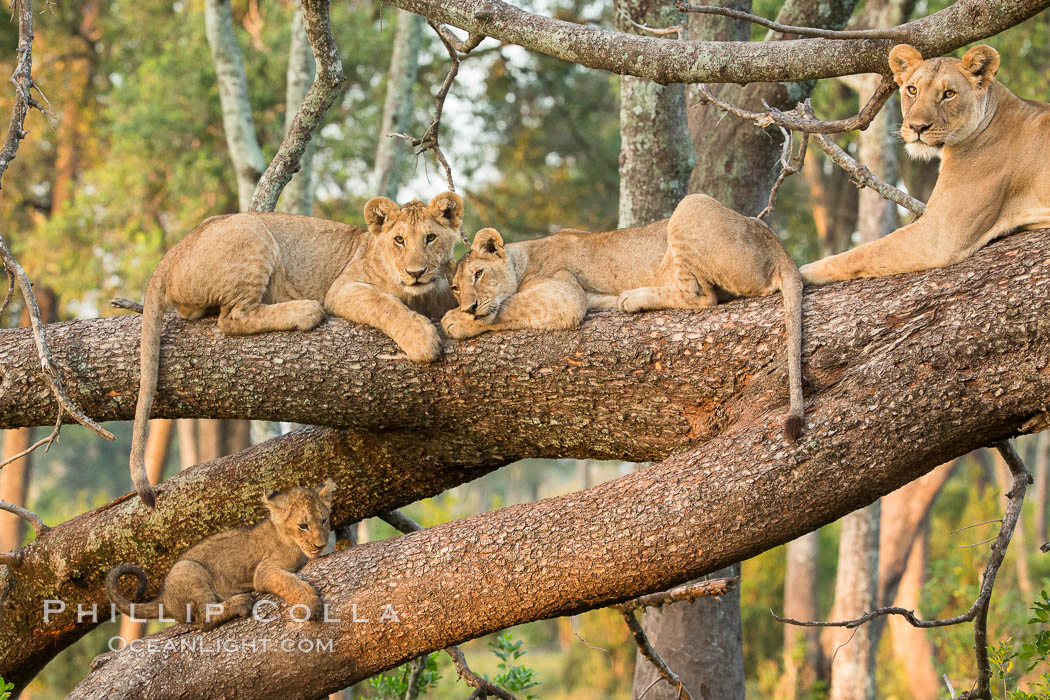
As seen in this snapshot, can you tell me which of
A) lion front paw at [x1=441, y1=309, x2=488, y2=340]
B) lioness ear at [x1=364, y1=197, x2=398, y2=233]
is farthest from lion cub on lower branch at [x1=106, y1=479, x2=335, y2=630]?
lioness ear at [x1=364, y1=197, x2=398, y2=233]

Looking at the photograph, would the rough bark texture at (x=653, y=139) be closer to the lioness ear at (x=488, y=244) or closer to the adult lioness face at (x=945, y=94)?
the lioness ear at (x=488, y=244)

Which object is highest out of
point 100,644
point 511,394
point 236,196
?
point 236,196

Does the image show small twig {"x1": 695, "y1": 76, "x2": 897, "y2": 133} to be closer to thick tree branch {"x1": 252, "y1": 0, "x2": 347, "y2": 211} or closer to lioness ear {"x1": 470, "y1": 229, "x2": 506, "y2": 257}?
lioness ear {"x1": 470, "y1": 229, "x2": 506, "y2": 257}

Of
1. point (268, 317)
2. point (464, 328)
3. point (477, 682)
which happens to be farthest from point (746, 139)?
point (477, 682)

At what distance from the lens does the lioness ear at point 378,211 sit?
5.26 metres

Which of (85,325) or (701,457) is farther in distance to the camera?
(85,325)

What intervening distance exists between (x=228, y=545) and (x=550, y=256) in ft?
6.91

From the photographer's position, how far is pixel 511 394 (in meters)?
4.40

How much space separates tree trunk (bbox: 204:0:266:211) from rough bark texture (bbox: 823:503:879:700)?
22.9 ft

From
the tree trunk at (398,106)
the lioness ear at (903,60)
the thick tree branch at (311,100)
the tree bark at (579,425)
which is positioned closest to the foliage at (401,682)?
the tree bark at (579,425)

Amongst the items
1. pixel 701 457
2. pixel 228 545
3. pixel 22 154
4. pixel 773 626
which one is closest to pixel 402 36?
pixel 228 545

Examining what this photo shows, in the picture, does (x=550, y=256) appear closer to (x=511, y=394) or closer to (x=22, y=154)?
(x=511, y=394)

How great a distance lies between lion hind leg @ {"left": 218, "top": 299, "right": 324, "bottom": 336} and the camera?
15.5 ft

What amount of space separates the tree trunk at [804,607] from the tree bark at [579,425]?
925 centimetres
